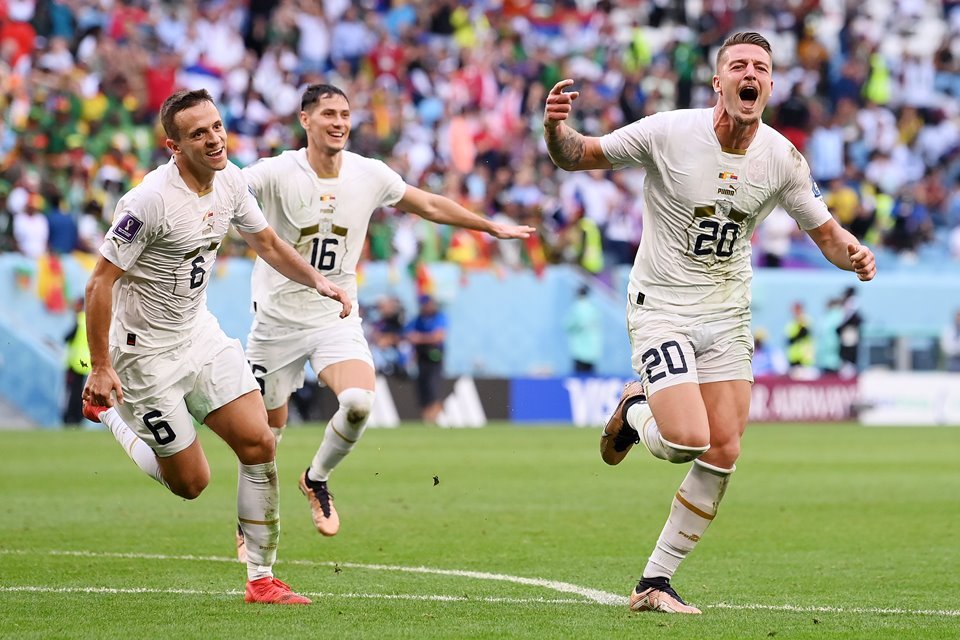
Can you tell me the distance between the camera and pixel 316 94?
34.5 ft

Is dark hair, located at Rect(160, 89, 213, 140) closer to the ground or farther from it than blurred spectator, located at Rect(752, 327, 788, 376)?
farther from it

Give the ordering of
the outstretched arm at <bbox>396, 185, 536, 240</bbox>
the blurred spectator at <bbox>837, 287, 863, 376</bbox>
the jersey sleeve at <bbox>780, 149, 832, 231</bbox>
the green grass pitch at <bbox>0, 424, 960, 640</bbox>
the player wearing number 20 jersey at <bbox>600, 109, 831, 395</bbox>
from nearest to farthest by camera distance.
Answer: the green grass pitch at <bbox>0, 424, 960, 640</bbox>, the player wearing number 20 jersey at <bbox>600, 109, 831, 395</bbox>, the jersey sleeve at <bbox>780, 149, 832, 231</bbox>, the outstretched arm at <bbox>396, 185, 536, 240</bbox>, the blurred spectator at <bbox>837, 287, 863, 376</bbox>

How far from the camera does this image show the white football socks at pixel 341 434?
1037 centimetres

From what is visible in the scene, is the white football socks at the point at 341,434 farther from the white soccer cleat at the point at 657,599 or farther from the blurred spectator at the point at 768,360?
the blurred spectator at the point at 768,360

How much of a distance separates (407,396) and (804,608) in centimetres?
1742

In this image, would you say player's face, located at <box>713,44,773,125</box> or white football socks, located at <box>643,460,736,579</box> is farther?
white football socks, located at <box>643,460,736,579</box>

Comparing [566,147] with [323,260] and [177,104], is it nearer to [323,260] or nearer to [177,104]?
[177,104]

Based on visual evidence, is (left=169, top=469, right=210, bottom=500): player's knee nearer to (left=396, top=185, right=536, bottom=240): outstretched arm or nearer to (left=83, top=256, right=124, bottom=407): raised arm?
(left=83, top=256, right=124, bottom=407): raised arm

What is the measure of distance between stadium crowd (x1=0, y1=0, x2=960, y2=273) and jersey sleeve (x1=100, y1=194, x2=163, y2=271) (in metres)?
15.6

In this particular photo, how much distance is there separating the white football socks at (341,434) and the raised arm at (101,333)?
9.57 ft

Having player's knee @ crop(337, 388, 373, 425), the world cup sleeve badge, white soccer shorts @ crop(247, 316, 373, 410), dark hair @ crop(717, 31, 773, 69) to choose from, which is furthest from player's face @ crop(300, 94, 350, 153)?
dark hair @ crop(717, 31, 773, 69)

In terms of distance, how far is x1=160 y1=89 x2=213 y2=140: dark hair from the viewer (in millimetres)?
7707

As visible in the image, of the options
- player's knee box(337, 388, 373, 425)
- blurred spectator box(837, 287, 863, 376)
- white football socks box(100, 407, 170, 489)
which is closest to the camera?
white football socks box(100, 407, 170, 489)

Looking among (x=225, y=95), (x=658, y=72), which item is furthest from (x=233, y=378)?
(x=658, y=72)
